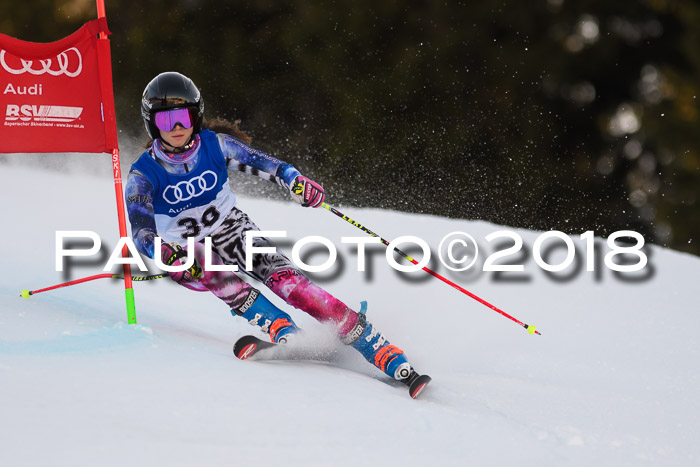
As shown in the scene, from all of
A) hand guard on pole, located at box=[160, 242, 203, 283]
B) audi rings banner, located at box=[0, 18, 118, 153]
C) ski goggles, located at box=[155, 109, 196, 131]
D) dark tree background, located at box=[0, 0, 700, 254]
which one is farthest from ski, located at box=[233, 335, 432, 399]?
dark tree background, located at box=[0, 0, 700, 254]

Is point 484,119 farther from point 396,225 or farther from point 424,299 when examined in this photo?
point 424,299

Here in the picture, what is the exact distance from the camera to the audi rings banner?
12.0 feet

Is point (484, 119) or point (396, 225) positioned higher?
point (484, 119)

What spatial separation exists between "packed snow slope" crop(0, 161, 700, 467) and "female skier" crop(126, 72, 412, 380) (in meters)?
0.16

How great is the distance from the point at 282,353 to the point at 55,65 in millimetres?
1623

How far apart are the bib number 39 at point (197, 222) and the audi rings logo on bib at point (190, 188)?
10cm

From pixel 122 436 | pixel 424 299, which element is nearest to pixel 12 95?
pixel 122 436

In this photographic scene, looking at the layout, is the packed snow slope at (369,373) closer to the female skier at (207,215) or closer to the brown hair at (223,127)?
the female skier at (207,215)

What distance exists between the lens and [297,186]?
3.77m

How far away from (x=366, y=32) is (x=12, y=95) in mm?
11542

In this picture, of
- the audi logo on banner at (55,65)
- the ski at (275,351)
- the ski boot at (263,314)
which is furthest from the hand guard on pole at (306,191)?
the audi logo on banner at (55,65)

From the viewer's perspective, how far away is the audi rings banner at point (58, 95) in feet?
12.0

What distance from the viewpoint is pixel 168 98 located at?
3576 millimetres

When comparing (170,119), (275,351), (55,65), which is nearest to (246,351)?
(275,351)
